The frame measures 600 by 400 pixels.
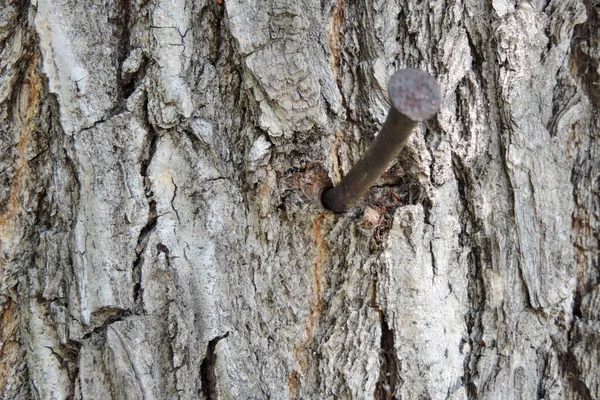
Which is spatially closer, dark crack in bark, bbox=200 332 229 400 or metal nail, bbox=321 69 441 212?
metal nail, bbox=321 69 441 212

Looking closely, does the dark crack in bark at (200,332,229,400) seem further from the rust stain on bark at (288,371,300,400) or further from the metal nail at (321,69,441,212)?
the metal nail at (321,69,441,212)

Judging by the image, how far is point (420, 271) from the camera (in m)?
1.03

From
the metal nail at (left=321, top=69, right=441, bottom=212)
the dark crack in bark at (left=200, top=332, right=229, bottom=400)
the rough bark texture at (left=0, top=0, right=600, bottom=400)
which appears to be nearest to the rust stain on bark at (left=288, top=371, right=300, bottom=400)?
the rough bark texture at (left=0, top=0, right=600, bottom=400)

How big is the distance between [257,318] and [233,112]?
436 mm

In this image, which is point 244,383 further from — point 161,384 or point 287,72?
point 287,72

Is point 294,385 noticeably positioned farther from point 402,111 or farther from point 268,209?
point 402,111

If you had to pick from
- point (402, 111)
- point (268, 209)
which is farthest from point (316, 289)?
point (402, 111)

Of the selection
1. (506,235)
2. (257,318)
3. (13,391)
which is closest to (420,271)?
(506,235)

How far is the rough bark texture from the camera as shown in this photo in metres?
0.98

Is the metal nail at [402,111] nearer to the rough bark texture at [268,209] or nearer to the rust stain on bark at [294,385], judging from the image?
the rough bark texture at [268,209]

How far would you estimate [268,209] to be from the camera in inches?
40.4

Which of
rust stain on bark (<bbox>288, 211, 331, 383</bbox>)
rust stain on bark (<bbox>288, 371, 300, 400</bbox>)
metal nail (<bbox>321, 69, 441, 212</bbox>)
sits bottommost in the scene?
rust stain on bark (<bbox>288, 371, 300, 400</bbox>)

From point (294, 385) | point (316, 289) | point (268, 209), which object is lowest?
point (294, 385)

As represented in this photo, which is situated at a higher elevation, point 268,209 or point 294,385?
point 268,209
